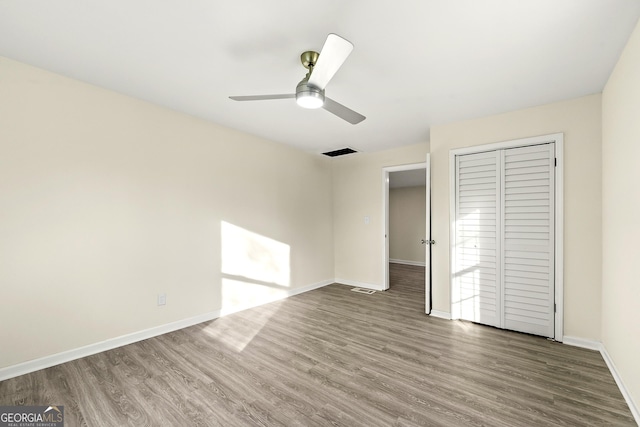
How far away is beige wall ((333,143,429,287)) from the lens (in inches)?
191

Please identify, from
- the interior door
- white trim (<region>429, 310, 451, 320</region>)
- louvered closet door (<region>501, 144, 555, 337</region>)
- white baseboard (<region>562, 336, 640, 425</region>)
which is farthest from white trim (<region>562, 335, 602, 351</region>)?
the interior door

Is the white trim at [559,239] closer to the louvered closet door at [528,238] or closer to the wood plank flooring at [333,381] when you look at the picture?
the louvered closet door at [528,238]

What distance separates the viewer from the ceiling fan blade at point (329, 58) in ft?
4.78

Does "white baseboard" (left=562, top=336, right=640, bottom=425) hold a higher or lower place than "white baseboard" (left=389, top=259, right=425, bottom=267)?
higher

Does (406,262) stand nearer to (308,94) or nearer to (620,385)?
(620,385)

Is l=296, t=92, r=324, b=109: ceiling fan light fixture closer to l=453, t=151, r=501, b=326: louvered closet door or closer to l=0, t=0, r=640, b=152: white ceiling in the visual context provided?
l=0, t=0, r=640, b=152: white ceiling

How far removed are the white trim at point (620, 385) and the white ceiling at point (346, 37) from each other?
2.39 m

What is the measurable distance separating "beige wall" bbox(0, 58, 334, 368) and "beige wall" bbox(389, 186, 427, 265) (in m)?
4.90

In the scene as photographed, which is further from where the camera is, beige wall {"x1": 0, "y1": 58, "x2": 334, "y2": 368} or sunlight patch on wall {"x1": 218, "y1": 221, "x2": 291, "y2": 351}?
sunlight patch on wall {"x1": 218, "y1": 221, "x2": 291, "y2": 351}

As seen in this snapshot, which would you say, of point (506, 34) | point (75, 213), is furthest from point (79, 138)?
point (506, 34)

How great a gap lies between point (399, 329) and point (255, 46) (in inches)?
121

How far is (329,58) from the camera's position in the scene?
1613mm

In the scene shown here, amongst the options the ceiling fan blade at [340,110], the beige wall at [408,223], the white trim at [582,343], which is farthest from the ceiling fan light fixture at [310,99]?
the beige wall at [408,223]

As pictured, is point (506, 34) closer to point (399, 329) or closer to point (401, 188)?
point (399, 329)
